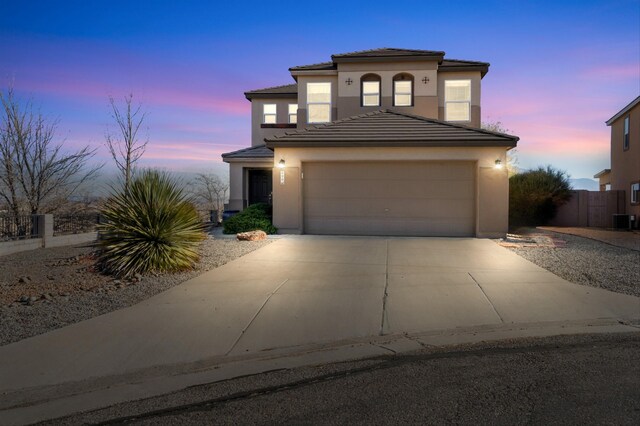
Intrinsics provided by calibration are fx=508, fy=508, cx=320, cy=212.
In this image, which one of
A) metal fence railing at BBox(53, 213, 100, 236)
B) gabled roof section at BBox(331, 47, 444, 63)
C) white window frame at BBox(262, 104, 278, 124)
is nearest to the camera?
metal fence railing at BBox(53, 213, 100, 236)

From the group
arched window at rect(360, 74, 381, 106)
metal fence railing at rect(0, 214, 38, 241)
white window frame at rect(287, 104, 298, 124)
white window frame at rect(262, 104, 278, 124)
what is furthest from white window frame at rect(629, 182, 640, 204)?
metal fence railing at rect(0, 214, 38, 241)

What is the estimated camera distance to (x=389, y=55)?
71.6ft

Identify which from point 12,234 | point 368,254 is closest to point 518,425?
point 368,254

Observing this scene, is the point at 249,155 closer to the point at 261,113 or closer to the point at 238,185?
the point at 238,185

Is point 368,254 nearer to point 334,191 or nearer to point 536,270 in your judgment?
point 536,270

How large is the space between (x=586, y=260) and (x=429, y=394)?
920 centimetres

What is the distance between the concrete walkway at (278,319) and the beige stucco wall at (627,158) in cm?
1623

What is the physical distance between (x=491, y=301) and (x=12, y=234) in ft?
46.7

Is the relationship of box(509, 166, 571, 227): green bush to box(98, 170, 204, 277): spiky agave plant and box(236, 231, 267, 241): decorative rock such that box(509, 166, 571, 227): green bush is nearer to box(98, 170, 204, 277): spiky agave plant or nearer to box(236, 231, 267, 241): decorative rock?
box(236, 231, 267, 241): decorative rock

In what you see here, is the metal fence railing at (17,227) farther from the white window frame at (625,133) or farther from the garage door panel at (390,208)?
the white window frame at (625,133)

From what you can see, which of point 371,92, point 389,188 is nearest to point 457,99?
point 371,92

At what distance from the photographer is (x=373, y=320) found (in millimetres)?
7055

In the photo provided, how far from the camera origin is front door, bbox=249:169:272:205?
25.0 meters

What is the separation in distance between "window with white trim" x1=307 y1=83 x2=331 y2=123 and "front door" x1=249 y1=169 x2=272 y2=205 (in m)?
3.84
